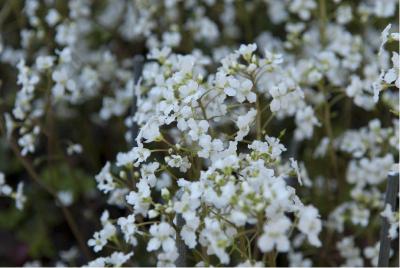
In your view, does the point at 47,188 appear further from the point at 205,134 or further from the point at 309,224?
the point at 309,224

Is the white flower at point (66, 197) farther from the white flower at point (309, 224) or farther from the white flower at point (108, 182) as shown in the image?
the white flower at point (309, 224)

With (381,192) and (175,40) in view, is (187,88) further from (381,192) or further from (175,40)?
(381,192)

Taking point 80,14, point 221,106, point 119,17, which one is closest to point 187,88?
point 221,106

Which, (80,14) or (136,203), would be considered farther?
(80,14)

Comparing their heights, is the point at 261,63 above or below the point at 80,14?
below

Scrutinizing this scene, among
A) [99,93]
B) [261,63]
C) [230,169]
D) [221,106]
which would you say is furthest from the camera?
[99,93]

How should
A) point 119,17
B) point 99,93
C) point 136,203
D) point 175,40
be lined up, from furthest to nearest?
point 119,17 → point 99,93 → point 175,40 → point 136,203

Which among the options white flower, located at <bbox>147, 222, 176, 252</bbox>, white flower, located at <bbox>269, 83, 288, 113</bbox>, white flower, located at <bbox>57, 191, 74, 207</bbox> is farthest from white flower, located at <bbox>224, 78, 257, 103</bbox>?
white flower, located at <bbox>57, 191, 74, 207</bbox>

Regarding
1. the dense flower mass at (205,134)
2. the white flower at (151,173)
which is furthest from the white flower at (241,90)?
the white flower at (151,173)

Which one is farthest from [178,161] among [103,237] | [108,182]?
[108,182]

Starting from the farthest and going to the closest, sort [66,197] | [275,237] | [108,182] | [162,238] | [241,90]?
[66,197] → [108,182] → [241,90] → [162,238] → [275,237]
